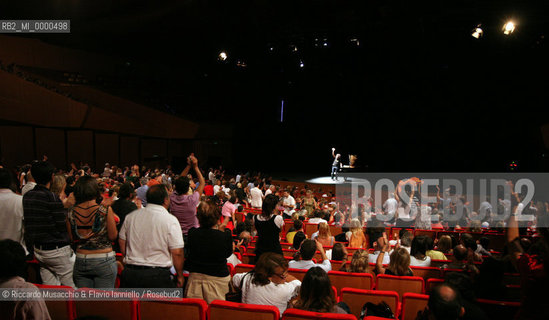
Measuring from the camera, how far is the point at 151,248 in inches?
121

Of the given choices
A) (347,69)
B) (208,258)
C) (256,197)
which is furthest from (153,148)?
(208,258)

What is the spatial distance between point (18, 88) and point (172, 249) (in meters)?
16.6

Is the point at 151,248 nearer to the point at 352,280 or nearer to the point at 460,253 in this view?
the point at 352,280

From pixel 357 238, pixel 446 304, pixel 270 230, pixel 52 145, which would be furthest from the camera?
pixel 52 145

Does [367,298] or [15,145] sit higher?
[15,145]

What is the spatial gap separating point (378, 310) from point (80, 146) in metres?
19.3

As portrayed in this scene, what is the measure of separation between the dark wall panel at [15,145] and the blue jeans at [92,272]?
1622cm

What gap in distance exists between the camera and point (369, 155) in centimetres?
2359

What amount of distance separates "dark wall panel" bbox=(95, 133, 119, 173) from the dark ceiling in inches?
147

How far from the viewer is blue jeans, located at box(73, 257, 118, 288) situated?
3.25m

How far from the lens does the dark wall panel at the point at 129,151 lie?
70.1 feet

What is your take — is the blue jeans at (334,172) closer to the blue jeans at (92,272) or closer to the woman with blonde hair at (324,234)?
the woman with blonde hair at (324,234)

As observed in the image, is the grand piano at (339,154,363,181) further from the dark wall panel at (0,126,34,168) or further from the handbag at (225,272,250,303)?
the handbag at (225,272,250,303)

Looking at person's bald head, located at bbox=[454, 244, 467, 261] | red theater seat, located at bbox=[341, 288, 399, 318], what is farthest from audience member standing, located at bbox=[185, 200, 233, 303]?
person's bald head, located at bbox=[454, 244, 467, 261]
